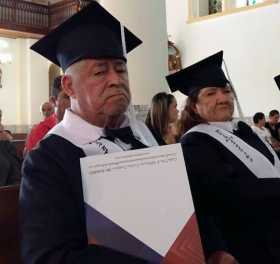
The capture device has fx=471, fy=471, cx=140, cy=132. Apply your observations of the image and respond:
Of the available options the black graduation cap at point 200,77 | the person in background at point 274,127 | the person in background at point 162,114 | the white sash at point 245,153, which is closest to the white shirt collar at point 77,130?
the white sash at point 245,153

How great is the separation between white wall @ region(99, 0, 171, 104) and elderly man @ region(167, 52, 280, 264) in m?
2.22

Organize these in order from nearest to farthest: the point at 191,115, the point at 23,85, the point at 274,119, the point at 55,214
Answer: the point at 55,214 < the point at 191,115 < the point at 274,119 < the point at 23,85

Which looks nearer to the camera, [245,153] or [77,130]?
[77,130]

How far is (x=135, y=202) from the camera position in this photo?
1539 mm

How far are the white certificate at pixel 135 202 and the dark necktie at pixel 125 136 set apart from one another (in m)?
0.33

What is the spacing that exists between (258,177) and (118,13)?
2.95 meters

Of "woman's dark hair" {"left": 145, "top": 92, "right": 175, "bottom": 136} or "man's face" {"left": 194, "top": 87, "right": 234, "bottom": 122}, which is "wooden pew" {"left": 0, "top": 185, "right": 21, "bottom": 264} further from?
"woman's dark hair" {"left": 145, "top": 92, "right": 175, "bottom": 136}

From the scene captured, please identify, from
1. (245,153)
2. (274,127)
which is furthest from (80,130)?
(274,127)

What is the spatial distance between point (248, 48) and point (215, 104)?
396 inches

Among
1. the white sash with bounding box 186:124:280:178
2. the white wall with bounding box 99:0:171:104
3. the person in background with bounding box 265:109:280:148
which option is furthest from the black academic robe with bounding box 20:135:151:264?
the person in background with bounding box 265:109:280:148

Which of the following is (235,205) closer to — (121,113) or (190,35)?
(121,113)

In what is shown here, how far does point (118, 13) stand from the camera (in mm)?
4957

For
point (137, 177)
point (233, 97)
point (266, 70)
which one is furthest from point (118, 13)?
point (266, 70)

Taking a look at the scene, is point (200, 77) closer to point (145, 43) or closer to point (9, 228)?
point (9, 228)
